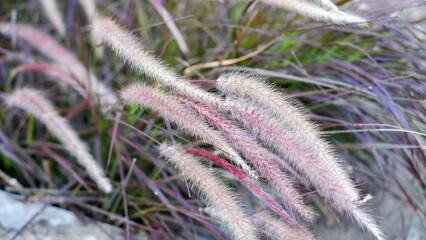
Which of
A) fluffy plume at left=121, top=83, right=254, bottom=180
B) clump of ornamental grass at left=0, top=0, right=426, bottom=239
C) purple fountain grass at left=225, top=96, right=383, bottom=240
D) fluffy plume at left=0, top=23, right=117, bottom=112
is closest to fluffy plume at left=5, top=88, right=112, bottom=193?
clump of ornamental grass at left=0, top=0, right=426, bottom=239

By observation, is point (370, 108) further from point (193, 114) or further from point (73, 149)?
point (73, 149)

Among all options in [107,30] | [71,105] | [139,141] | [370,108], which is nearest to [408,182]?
[370,108]

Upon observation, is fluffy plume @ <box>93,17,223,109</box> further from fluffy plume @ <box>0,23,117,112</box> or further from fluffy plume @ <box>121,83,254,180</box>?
fluffy plume @ <box>0,23,117,112</box>

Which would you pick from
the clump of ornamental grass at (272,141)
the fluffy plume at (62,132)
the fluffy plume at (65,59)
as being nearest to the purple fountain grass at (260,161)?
the clump of ornamental grass at (272,141)

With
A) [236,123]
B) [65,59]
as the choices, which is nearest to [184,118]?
[236,123]

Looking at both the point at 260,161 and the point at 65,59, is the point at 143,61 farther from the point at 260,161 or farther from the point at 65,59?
the point at 65,59

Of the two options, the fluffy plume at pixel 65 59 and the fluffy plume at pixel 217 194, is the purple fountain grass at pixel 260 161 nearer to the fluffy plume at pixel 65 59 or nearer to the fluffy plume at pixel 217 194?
the fluffy plume at pixel 217 194
